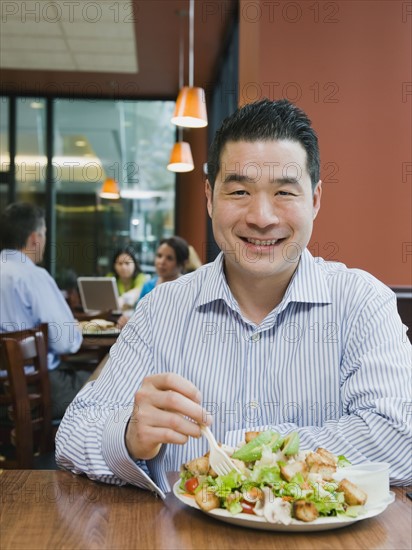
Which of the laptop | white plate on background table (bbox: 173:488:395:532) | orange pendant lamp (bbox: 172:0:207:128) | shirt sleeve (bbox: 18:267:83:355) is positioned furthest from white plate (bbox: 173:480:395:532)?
the laptop

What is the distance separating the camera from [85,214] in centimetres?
919

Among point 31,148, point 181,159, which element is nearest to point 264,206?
point 181,159

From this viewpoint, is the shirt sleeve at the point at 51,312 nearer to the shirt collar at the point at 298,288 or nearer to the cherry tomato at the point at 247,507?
the shirt collar at the point at 298,288

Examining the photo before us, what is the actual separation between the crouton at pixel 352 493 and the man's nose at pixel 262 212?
0.58m

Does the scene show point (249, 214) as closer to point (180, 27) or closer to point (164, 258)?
point (164, 258)

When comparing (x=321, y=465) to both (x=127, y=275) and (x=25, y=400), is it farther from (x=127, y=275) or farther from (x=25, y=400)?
(x=127, y=275)

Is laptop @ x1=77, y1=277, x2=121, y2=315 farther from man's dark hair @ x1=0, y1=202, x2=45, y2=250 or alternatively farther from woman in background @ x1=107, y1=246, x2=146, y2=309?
man's dark hair @ x1=0, y1=202, x2=45, y2=250

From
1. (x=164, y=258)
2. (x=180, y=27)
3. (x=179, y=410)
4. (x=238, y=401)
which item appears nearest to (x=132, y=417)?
(x=179, y=410)

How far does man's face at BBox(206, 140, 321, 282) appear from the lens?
143 cm

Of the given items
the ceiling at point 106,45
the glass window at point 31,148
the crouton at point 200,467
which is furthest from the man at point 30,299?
the glass window at point 31,148

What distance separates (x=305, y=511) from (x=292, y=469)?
80 millimetres

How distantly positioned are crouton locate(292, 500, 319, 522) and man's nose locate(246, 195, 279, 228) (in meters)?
0.63

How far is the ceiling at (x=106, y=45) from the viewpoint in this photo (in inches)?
232

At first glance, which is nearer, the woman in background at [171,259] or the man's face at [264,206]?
the man's face at [264,206]
